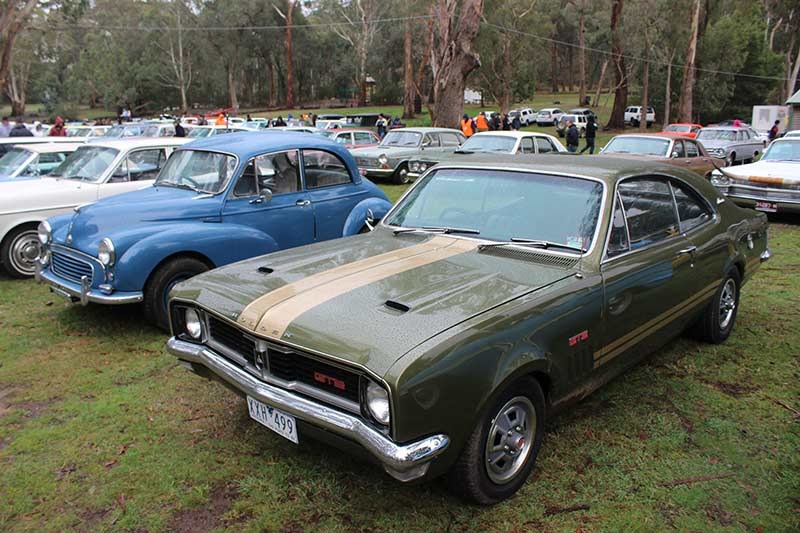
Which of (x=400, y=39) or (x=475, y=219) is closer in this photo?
(x=475, y=219)

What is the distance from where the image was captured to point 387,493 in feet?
11.3

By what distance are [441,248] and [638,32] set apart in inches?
1813

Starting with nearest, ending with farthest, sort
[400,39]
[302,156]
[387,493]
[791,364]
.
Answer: [387,493]
[791,364]
[302,156]
[400,39]

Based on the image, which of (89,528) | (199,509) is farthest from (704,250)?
(89,528)

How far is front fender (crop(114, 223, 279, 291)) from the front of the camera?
5.58 metres

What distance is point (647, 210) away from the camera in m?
4.45

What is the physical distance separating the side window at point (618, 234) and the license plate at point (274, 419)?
2.16m

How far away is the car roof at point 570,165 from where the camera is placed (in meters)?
4.22

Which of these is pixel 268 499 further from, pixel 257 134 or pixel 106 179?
pixel 106 179

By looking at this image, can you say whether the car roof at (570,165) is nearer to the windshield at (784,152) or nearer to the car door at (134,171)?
the car door at (134,171)

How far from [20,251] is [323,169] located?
161 inches

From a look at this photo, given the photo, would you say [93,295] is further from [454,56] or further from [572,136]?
[572,136]

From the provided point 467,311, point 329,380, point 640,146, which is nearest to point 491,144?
point 640,146

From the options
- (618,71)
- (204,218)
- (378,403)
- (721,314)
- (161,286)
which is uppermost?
(618,71)
